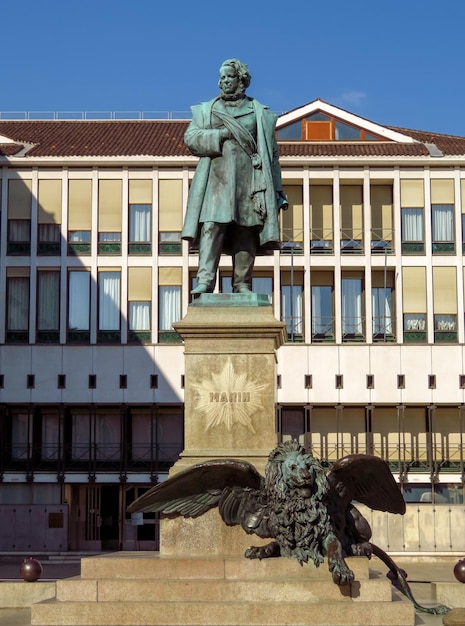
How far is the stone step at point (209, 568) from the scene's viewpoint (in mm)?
14031

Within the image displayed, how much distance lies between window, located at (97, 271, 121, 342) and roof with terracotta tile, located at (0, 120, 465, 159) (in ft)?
17.6

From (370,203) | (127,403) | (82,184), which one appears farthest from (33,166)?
(370,203)

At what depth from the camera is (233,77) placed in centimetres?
1684

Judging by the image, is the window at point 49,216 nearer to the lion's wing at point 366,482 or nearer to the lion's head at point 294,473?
the lion's wing at point 366,482

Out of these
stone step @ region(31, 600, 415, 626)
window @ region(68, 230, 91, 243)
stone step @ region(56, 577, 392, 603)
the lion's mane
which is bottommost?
stone step @ region(31, 600, 415, 626)

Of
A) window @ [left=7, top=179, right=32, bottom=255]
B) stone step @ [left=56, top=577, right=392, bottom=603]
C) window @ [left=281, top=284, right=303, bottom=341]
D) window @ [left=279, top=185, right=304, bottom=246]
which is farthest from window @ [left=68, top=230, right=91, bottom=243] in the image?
stone step @ [left=56, top=577, right=392, bottom=603]

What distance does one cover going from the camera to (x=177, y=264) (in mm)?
55312

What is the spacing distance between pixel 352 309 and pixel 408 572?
65.0 ft

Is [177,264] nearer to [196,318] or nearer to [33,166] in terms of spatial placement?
[33,166]

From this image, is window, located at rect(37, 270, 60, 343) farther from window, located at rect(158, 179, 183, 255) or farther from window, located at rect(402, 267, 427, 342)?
window, located at rect(402, 267, 427, 342)

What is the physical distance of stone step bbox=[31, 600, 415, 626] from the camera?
13391 millimetres

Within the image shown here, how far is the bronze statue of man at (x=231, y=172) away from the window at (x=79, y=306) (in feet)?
126

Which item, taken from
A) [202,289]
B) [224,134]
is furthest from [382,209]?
[202,289]

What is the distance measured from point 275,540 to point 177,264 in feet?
135
